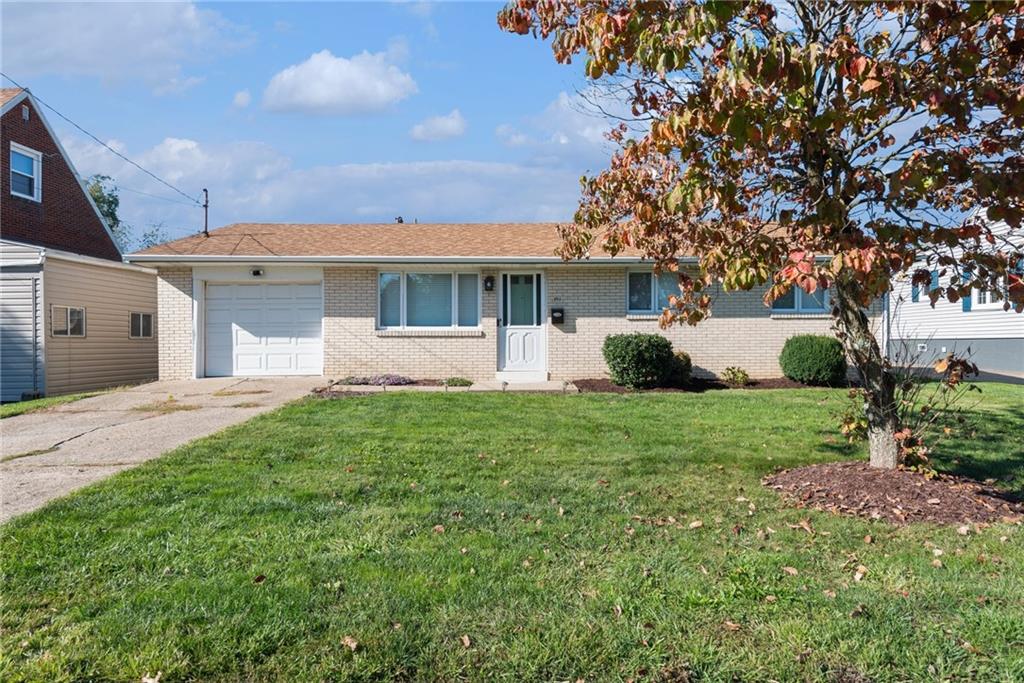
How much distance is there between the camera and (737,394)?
12125mm

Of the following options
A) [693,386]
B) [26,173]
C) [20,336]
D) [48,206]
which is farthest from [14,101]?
[693,386]

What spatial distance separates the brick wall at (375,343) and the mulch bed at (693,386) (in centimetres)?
222

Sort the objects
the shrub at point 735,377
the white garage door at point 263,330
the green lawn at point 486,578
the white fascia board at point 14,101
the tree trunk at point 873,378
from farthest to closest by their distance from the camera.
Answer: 1. the white fascia board at point 14,101
2. the white garage door at point 263,330
3. the shrub at point 735,377
4. the tree trunk at point 873,378
5. the green lawn at point 486,578

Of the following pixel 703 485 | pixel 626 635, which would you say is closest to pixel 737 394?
pixel 703 485

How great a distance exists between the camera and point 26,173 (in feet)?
60.8

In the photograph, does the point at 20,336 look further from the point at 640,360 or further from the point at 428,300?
the point at 640,360

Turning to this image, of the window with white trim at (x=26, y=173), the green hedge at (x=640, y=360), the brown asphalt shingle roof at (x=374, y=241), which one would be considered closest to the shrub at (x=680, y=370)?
the green hedge at (x=640, y=360)

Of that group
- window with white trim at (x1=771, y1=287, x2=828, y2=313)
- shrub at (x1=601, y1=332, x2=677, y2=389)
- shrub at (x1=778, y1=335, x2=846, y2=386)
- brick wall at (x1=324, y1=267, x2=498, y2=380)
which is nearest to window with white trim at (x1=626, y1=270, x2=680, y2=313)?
shrub at (x1=601, y1=332, x2=677, y2=389)

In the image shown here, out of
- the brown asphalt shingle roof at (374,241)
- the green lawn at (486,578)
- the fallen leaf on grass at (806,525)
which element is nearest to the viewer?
the green lawn at (486,578)

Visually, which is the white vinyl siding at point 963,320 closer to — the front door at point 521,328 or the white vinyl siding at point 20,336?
the front door at point 521,328

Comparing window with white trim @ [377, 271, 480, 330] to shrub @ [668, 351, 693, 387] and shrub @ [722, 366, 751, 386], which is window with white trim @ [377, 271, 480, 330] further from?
shrub @ [722, 366, 751, 386]

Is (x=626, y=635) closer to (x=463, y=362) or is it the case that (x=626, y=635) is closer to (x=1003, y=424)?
(x=1003, y=424)

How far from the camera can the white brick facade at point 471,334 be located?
1454cm

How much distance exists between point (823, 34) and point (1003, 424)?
6483 mm
